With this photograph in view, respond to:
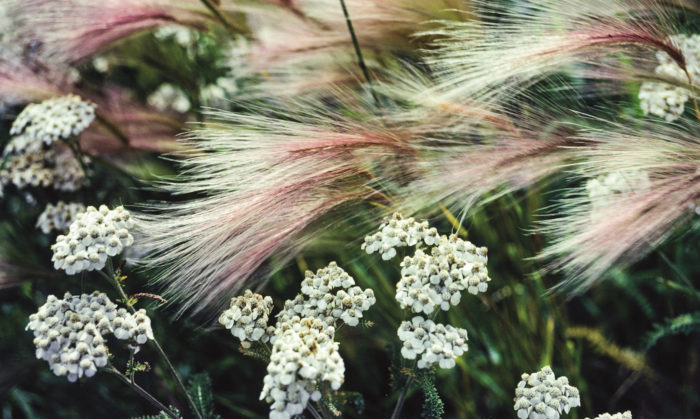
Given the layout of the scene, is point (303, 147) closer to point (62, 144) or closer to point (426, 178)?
point (426, 178)

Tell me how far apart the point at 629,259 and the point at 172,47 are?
0.88m

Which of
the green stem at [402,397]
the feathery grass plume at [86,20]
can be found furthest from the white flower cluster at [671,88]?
the feathery grass plume at [86,20]

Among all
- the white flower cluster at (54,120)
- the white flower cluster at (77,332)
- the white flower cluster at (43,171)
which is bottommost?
the white flower cluster at (43,171)

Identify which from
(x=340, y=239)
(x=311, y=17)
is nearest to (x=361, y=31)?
(x=311, y=17)

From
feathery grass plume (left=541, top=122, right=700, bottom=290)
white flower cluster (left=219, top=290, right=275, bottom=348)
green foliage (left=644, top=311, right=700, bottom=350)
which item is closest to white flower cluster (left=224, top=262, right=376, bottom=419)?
white flower cluster (left=219, top=290, right=275, bottom=348)

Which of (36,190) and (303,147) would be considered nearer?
(303,147)

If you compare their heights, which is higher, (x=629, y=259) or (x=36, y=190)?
(x=629, y=259)

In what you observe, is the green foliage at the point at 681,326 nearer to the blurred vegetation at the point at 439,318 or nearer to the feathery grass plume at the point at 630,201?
the blurred vegetation at the point at 439,318

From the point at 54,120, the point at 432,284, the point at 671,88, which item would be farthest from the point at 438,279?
the point at 54,120

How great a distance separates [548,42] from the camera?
2.28ft

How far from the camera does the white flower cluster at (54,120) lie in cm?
81

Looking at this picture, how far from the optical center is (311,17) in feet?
3.00

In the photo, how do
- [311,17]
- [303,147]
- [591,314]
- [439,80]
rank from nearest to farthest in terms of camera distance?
1. [303,147]
2. [439,80]
3. [311,17]
4. [591,314]

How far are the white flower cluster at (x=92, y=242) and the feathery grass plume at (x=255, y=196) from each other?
3 centimetres
